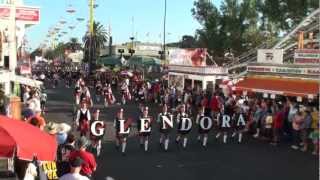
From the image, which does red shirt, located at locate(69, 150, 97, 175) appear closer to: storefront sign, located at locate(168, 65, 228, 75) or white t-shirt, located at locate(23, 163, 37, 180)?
white t-shirt, located at locate(23, 163, 37, 180)

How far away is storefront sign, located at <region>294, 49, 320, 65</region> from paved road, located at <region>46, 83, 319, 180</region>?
5509mm

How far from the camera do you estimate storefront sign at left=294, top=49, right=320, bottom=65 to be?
82.5 ft

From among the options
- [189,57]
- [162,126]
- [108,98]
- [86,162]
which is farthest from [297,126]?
[189,57]

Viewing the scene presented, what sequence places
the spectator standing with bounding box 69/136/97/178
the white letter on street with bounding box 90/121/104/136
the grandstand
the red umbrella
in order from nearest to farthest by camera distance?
the red umbrella, the spectator standing with bounding box 69/136/97/178, the white letter on street with bounding box 90/121/104/136, the grandstand

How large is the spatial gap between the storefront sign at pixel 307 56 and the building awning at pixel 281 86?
1017mm

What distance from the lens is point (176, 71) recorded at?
3938 centimetres

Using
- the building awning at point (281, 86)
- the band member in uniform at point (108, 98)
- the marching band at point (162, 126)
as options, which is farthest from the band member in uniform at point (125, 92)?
the marching band at point (162, 126)

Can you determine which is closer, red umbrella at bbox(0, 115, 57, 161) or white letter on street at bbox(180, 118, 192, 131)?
red umbrella at bbox(0, 115, 57, 161)

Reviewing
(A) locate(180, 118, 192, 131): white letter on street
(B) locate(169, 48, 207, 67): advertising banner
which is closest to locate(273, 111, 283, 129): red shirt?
Result: (A) locate(180, 118, 192, 131): white letter on street

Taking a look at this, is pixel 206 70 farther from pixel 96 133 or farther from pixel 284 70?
pixel 96 133

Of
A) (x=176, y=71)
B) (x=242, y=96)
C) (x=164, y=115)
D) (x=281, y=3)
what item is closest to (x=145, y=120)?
(x=164, y=115)

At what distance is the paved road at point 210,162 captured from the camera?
15422mm

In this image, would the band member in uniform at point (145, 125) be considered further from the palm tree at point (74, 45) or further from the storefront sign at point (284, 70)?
the palm tree at point (74, 45)

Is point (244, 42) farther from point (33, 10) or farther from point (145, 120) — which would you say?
point (145, 120)
